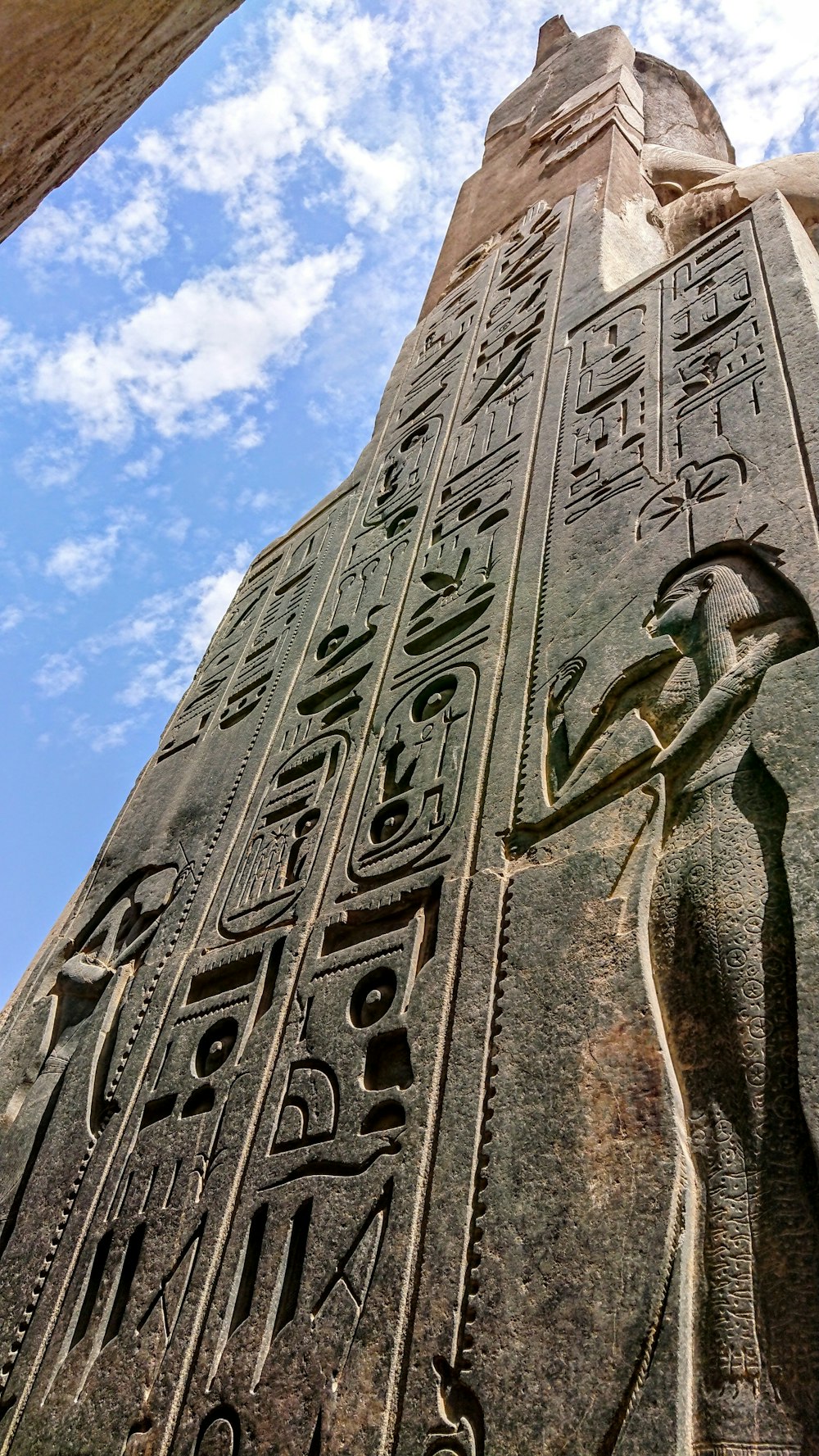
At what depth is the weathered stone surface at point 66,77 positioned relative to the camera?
1758mm

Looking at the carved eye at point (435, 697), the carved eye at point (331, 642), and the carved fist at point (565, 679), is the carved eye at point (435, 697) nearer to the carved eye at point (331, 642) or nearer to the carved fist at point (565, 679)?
the carved fist at point (565, 679)

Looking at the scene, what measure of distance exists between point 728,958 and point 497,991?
52 cm

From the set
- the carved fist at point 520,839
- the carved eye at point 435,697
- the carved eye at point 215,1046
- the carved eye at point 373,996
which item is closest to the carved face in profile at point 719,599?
the carved fist at point 520,839

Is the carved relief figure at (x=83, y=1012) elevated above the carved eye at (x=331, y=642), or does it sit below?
below

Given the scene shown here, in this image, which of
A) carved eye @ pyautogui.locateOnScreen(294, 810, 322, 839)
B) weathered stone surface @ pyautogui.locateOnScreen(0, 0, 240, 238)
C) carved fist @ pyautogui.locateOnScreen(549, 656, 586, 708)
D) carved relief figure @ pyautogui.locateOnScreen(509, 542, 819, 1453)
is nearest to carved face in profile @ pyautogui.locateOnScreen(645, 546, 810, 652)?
carved relief figure @ pyautogui.locateOnScreen(509, 542, 819, 1453)

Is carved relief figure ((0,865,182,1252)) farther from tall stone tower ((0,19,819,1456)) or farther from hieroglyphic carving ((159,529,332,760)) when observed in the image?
hieroglyphic carving ((159,529,332,760))

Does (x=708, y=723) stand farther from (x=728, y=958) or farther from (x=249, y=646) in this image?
(x=249, y=646)

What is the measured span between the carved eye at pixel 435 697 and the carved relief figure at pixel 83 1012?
1.05 meters

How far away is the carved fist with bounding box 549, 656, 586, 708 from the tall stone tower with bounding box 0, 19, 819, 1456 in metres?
0.01

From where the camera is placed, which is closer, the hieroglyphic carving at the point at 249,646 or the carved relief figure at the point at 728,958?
the carved relief figure at the point at 728,958

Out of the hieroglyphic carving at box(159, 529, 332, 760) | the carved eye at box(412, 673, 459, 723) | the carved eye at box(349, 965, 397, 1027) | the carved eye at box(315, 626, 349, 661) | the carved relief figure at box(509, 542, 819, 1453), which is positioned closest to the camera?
the carved relief figure at box(509, 542, 819, 1453)

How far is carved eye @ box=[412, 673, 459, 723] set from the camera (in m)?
3.14

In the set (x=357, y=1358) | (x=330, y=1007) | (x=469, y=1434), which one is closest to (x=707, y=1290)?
(x=469, y=1434)

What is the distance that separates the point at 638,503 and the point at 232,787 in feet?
5.45
